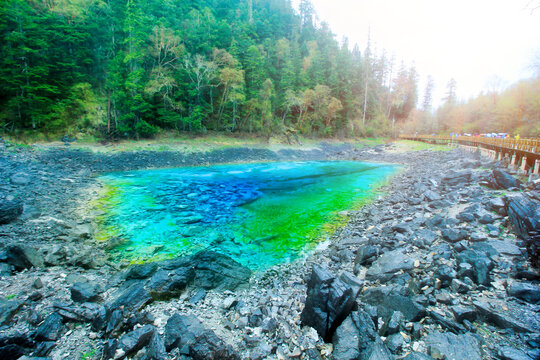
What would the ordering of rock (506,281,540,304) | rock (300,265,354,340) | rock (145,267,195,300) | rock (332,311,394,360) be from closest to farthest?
1. rock (332,311,394,360)
2. rock (300,265,354,340)
3. rock (506,281,540,304)
4. rock (145,267,195,300)

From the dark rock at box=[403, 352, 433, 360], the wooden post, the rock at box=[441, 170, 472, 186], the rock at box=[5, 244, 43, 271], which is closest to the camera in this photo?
the dark rock at box=[403, 352, 433, 360]

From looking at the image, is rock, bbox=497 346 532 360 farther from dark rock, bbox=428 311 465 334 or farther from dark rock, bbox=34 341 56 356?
dark rock, bbox=34 341 56 356

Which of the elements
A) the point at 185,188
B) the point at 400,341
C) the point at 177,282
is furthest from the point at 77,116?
the point at 400,341

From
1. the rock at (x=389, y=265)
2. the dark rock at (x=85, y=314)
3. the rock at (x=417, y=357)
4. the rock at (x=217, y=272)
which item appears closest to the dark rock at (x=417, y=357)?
the rock at (x=417, y=357)

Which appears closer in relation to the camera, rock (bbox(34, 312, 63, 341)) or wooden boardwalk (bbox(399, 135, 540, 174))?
rock (bbox(34, 312, 63, 341))

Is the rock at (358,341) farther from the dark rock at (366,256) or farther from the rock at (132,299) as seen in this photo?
the rock at (132,299)

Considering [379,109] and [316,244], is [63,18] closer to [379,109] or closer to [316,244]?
[316,244]

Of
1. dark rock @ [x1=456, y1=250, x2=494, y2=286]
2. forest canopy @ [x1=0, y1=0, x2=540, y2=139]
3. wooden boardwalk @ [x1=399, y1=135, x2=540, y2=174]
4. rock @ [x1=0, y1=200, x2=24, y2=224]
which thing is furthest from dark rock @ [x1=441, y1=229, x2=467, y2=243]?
forest canopy @ [x1=0, y1=0, x2=540, y2=139]

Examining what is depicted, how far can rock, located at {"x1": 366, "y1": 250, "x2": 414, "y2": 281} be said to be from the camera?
4957 mm

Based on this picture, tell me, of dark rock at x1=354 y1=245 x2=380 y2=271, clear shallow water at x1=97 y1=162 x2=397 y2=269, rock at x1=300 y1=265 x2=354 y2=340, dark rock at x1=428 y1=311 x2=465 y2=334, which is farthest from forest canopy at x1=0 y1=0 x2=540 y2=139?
dark rock at x1=428 y1=311 x2=465 y2=334

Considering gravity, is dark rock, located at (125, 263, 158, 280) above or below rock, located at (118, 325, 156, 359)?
below

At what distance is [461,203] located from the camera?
8.55 meters

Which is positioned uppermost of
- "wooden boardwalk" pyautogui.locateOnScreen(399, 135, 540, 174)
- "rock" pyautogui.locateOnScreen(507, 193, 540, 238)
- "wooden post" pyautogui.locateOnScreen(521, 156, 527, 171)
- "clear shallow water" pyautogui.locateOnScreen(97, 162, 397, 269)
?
"wooden boardwalk" pyautogui.locateOnScreen(399, 135, 540, 174)

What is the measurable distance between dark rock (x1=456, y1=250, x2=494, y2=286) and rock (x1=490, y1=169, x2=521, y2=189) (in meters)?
Result: 7.52
